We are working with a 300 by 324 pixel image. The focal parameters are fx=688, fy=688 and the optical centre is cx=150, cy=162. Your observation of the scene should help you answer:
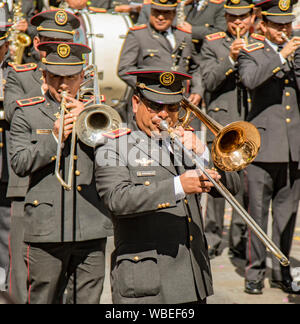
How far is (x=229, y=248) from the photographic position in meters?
8.00

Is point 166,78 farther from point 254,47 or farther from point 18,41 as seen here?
point 18,41

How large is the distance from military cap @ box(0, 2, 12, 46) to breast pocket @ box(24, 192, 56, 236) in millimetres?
1633

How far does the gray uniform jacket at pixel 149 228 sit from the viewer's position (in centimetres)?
379

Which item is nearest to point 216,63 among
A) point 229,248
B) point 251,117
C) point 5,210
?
point 251,117

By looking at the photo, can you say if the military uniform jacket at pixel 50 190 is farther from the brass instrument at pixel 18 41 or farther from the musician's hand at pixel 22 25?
the musician's hand at pixel 22 25

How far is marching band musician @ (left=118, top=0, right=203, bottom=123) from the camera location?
26.3 feet

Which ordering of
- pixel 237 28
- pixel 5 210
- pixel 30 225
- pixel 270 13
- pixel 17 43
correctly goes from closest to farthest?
pixel 30 225 → pixel 5 210 → pixel 270 13 → pixel 237 28 → pixel 17 43

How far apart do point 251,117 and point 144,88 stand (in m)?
2.86

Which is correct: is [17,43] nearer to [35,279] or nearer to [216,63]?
[216,63]

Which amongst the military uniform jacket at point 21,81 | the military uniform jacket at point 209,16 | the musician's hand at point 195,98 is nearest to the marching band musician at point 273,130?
the musician's hand at point 195,98

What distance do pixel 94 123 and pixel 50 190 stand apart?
55 centimetres

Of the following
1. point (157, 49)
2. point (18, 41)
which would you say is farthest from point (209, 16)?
point (18, 41)

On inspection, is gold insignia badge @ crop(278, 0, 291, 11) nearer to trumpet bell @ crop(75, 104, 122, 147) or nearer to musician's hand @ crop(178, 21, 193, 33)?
musician's hand @ crop(178, 21, 193, 33)

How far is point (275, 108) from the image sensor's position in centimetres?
664
